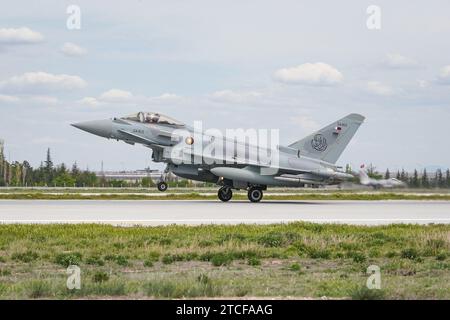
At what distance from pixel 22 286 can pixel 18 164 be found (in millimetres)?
95662

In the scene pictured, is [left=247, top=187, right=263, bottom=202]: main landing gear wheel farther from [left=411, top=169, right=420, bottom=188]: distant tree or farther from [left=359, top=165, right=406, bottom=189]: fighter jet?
[left=411, top=169, right=420, bottom=188]: distant tree

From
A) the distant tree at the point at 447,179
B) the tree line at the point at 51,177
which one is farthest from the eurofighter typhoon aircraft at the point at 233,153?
the tree line at the point at 51,177

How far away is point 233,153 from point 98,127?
6.41 metres

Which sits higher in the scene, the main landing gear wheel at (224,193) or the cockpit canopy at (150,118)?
the cockpit canopy at (150,118)

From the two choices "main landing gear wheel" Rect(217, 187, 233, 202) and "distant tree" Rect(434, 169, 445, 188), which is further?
"distant tree" Rect(434, 169, 445, 188)

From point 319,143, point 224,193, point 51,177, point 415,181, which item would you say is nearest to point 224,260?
point 224,193

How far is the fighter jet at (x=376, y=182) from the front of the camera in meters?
36.4

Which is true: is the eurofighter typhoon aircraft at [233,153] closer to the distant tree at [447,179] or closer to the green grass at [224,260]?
the distant tree at [447,179]

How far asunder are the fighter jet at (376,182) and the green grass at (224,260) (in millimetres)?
15990

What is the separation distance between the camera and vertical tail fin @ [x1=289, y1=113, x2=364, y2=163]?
36.2m

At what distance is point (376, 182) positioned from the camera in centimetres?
3691

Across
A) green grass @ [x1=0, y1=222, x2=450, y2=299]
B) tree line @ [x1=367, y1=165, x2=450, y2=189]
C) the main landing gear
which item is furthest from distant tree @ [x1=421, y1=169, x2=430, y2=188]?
green grass @ [x1=0, y1=222, x2=450, y2=299]

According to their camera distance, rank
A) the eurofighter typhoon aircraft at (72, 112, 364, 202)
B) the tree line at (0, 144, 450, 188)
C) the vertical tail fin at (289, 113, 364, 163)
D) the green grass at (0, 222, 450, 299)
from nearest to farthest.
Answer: the green grass at (0, 222, 450, 299) → the eurofighter typhoon aircraft at (72, 112, 364, 202) → the vertical tail fin at (289, 113, 364, 163) → the tree line at (0, 144, 450, 188)

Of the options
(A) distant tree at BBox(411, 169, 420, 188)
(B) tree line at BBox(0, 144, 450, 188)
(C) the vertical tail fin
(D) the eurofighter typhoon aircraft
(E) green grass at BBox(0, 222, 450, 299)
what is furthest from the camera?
(B) tree line at BBox(0, 144, 450, 188)
